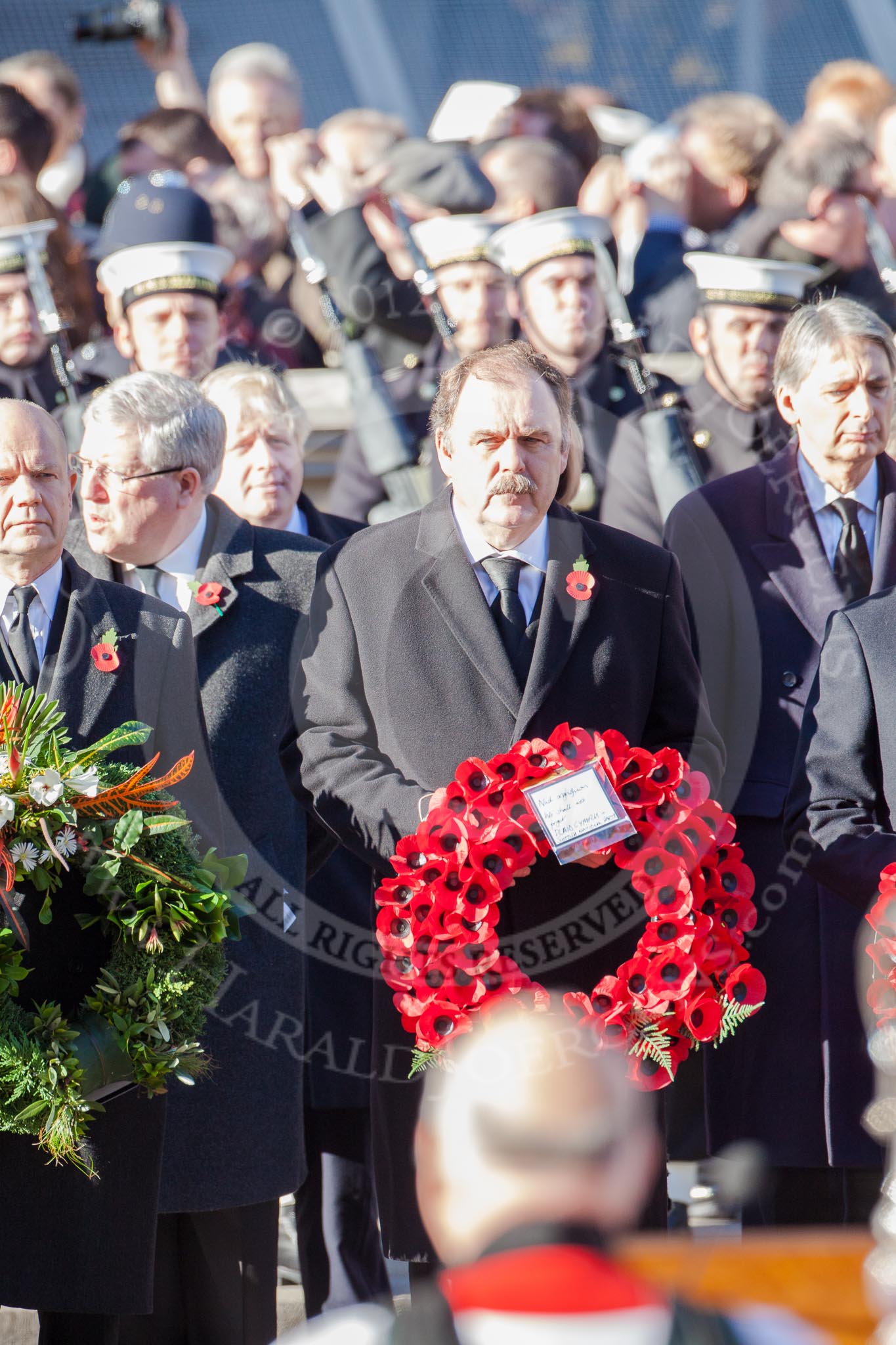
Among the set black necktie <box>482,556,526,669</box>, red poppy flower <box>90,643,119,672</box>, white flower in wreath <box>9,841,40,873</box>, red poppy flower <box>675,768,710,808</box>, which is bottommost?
white flower in wreath <box>9,841,40,873</box>

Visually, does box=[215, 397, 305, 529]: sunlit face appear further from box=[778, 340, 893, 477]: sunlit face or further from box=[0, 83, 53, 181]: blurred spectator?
box=[0, 83, 53, 181]: blurred spectator

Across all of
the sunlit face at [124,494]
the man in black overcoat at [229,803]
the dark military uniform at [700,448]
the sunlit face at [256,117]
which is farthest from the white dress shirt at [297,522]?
the sunlit face at [256,117]

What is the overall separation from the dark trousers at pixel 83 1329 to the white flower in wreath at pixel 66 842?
90 cm

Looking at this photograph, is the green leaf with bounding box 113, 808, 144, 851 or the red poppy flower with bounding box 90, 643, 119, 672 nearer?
the green leaf with bounding box 113, 808, 144, 851

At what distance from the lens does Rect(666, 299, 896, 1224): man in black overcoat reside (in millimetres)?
4152

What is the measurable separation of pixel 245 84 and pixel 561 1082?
254 inches

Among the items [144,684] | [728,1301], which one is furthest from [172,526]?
[728,1301]

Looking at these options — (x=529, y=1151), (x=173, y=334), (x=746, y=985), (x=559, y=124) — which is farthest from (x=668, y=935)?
(x=559, y=124)

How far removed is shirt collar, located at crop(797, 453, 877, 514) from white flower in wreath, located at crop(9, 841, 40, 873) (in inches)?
81.2

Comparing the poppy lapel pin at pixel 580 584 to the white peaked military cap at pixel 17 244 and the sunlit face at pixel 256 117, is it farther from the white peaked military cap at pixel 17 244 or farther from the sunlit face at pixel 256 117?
the sunlit face at pixel 256 117

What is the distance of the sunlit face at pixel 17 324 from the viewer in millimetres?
5789

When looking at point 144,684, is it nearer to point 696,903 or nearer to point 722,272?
point 696,903

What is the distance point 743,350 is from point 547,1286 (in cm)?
386

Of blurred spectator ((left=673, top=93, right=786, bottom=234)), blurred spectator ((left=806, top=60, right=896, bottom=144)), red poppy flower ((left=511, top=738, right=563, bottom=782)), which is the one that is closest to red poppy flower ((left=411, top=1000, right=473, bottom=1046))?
red poppy flower ((left=511, top=738, right=563, bottom=782))
